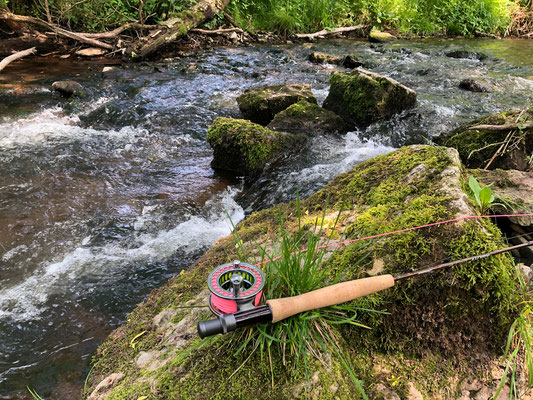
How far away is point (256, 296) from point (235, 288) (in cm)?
14

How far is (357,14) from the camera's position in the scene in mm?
18031

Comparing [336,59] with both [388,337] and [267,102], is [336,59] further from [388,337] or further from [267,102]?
[388,337]

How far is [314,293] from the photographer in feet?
6.10

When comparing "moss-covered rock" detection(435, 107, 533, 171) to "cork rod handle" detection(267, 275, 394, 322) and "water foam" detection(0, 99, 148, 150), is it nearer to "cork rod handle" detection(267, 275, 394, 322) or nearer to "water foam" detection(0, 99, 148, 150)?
"cork rod handle" detection(267, 275, 394, 322)

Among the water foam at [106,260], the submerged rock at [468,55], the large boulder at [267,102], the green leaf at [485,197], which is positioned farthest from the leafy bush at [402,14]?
the green leaf at [485,197]

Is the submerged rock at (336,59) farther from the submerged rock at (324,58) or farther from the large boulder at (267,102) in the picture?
the large boulder at (267,102)

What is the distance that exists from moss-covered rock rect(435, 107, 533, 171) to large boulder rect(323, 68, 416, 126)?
6.08 feet

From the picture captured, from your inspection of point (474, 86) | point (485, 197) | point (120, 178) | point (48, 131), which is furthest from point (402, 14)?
point (485, 197)

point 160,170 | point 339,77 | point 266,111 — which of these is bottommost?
point 160,170

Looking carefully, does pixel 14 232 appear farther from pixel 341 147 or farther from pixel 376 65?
pixel 376 65

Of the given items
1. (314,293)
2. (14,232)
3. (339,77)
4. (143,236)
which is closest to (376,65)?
(339,77)

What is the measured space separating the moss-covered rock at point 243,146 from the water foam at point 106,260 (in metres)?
0.98

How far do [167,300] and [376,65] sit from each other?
1150 cm

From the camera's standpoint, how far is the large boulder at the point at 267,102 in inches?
297
